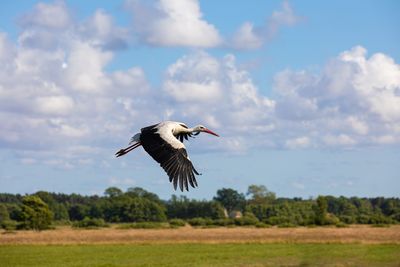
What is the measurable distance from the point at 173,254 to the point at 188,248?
16.9 feet

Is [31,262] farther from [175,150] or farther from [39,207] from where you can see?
[39,207]

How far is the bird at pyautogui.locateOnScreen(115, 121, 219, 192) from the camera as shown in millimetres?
15062

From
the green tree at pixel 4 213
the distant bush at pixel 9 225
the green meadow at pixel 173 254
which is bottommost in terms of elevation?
the green meadow at pixel 173 254

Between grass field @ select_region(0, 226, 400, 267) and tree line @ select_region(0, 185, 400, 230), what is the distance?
20505 mm

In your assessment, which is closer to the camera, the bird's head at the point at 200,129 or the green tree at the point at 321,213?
the bird's head at the point at 200,129

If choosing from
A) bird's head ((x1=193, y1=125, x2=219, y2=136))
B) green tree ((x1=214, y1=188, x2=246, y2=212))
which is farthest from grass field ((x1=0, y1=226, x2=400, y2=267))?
green tree ((x1=214, y1=188, x2=246, y2=212))

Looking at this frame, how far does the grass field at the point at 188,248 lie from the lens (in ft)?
116

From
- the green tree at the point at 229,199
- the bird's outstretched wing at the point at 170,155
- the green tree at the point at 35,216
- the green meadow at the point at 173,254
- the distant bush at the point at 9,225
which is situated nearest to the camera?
the bird's outstretched wing at the point at 170,155

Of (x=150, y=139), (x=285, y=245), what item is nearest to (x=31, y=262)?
(x=285, y=245)

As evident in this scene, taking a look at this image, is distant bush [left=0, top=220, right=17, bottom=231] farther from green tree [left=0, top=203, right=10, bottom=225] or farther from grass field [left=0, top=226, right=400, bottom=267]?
grass field [left=0, top=226, right=400, bottom=267]

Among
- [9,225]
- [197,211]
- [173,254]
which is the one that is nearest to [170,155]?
[173,254]

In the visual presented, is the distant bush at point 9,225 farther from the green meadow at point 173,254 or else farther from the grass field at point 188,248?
the green meadow at point 173,254

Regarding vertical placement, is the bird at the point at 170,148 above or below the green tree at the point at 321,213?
below

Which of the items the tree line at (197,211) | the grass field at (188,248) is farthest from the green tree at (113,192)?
the grass field at (188,248)
